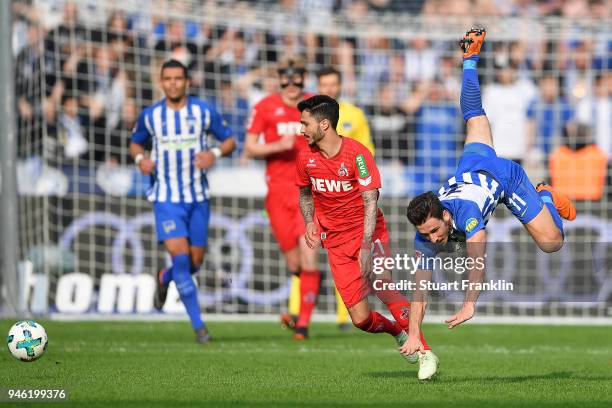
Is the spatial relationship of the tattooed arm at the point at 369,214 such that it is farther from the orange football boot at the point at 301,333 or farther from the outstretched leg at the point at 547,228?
the orange football boot at the point at 301,333

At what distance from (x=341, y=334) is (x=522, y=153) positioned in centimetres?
540

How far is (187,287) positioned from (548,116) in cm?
791

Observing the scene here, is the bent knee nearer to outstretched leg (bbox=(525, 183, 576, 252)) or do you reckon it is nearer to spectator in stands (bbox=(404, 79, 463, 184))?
outstretched leg (bbox=(525, 183, 576, 252))

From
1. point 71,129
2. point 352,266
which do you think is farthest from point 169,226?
point 71,129

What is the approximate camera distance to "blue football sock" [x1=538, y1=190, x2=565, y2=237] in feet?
28.8

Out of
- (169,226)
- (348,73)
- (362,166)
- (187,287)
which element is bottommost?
(187,287)

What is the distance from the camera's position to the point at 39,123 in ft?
48.5

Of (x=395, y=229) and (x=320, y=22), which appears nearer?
(x=395, y=229)

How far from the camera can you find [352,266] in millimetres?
8875

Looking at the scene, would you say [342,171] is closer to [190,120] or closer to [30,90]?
[190,120]

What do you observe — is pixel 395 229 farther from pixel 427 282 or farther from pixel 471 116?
pixel 427 282

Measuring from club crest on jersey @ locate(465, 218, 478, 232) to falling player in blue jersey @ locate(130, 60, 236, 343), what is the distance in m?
4.54

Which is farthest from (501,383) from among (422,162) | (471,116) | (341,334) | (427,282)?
(422,162)

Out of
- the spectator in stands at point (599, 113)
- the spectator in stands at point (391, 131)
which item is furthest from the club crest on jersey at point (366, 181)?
the spectator in stands at point (599, 113)
